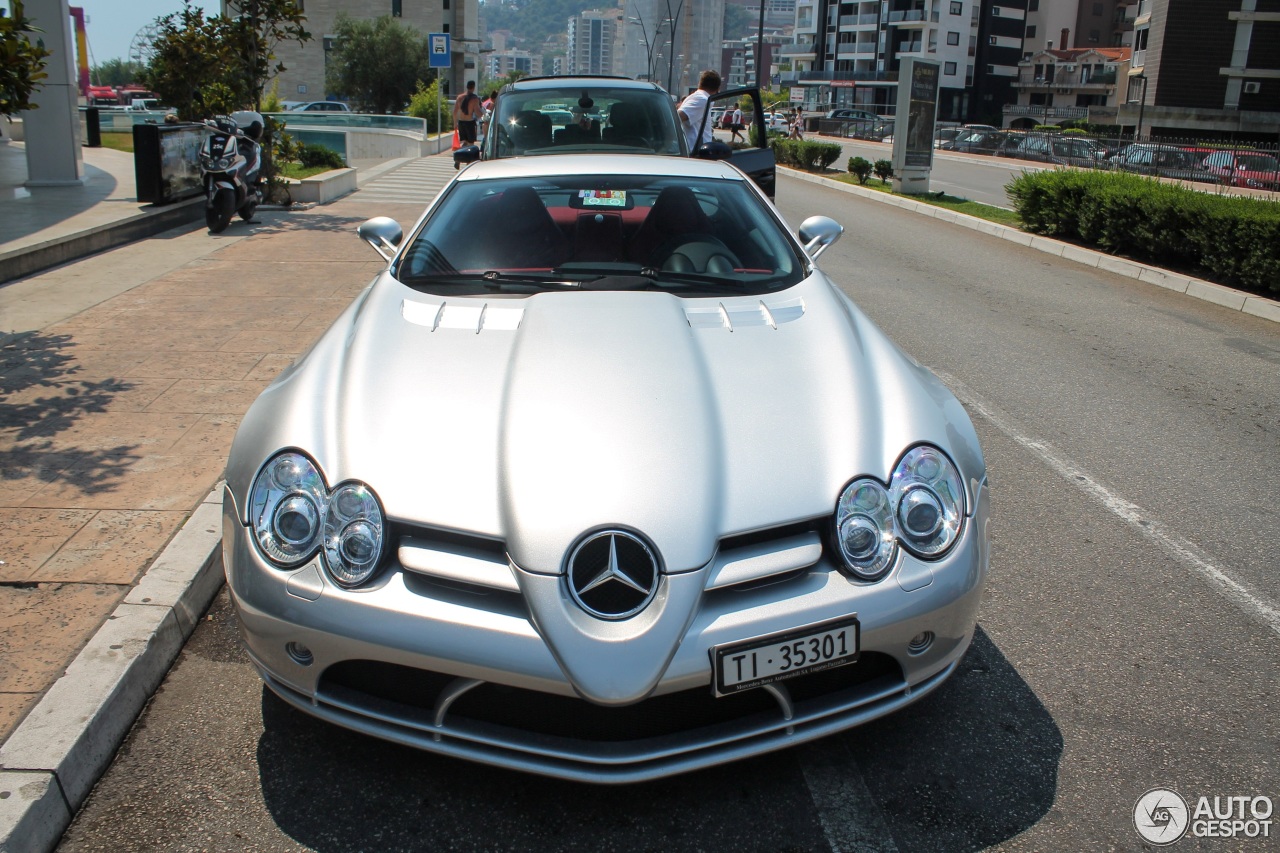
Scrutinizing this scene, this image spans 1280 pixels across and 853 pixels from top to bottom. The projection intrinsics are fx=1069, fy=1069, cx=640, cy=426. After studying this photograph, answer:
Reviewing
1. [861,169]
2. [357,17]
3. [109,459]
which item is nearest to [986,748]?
[109,459]

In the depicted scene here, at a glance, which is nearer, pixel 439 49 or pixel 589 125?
pixel 589 125

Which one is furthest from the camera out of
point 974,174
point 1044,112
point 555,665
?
point 1044,112

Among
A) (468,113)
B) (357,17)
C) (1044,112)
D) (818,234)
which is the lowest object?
(818,234)

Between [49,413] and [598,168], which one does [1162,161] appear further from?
[49,413]

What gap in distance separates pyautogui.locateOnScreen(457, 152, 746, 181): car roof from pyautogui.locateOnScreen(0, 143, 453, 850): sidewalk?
1.78 metres

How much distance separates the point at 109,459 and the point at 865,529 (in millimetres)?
3686

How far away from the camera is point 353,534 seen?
259cm

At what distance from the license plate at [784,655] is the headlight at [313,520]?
2.85 feet

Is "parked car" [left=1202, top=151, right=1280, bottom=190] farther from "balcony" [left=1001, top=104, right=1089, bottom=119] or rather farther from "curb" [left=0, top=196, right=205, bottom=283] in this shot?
"balcony" [left=1001, top=104, right=1089, bottom=119]

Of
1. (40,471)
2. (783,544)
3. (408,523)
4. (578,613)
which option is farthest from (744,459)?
(40,471)

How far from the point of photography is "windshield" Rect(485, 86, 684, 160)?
9.03m

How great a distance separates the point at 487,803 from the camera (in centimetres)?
269

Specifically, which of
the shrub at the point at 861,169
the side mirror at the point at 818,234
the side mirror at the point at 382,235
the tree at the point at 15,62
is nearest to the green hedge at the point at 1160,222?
the side mirror at the point at 818,234

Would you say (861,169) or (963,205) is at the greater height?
(861,169)
